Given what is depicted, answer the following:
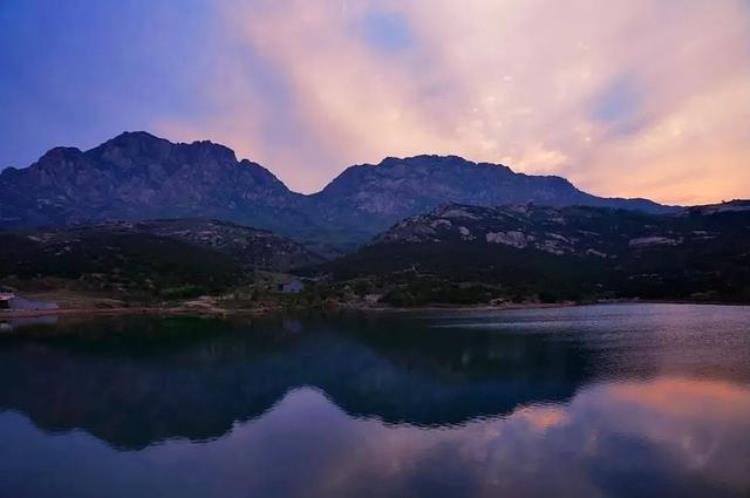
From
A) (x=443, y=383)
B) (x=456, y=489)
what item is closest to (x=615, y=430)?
(x=456, y=489)

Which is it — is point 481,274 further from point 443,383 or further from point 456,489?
point 456,489

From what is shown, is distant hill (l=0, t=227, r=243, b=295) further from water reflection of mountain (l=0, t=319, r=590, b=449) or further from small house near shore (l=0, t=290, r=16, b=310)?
water reflection of mountain (l=0, t=319, r=590, b=449)

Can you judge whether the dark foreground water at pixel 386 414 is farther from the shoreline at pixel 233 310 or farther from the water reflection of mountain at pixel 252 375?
the shoreline at pixel 233 310

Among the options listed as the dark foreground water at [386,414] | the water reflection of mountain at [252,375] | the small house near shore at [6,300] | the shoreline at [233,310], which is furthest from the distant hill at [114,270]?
the dark foreground water at [386,414]

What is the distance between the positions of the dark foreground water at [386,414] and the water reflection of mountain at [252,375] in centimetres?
39

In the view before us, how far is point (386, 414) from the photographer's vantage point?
5362cm

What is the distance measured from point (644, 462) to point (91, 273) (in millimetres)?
168381

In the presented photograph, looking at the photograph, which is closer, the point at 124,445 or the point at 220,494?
the point at 220,494

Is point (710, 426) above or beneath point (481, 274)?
beneath

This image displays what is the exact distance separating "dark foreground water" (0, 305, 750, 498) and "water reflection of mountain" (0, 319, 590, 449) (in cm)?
39

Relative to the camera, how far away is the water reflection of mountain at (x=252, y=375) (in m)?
54.6

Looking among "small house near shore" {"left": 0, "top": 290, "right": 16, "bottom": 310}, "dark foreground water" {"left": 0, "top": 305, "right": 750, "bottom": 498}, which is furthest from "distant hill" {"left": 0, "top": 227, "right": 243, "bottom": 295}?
"dark foreground water" {"left": 0, "top": 305, "right": 750, "bottom": 498}

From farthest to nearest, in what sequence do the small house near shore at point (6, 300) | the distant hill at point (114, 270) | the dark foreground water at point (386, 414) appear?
1. the distant hill at point (114, 270)
2. the small house near shore at point (6, 300)
3. the dark foreground water at point (386, 414)

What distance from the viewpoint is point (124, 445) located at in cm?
4566
